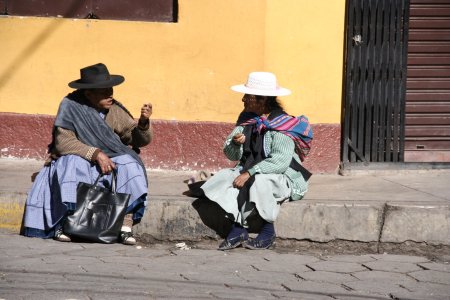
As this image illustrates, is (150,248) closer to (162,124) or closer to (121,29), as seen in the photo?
(162,124)

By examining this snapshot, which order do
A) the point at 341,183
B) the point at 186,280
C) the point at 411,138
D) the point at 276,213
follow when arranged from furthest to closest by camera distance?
the point at 411,138
the point at 341,183
the point at 276,213
the point at 186,280

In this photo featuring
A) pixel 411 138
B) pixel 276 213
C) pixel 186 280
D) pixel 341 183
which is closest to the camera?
pixel 186 280

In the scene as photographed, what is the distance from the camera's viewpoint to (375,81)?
8781 mm

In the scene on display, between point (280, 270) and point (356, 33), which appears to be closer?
point (280, 270)

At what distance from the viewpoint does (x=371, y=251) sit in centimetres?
717

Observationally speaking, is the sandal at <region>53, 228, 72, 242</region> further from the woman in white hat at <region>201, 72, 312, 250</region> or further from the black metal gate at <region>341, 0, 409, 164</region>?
the black metal gate at <region>341, 0, 409, 164</region>

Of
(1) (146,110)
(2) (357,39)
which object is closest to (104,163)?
(1) (146,110)

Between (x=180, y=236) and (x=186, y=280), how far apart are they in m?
1.26

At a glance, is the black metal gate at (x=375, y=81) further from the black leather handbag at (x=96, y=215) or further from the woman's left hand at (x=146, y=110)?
the black leather handbag at (x=96, y=215)

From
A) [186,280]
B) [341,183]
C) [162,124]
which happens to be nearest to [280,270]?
[186,280]

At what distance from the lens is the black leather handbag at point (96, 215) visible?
22.8 feet

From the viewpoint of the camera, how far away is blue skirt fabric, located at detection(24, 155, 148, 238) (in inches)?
278

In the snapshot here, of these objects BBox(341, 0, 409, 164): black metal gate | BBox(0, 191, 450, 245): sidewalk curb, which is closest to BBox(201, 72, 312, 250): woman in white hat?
BBox(0, 191, 450, 245): sidewalk curb

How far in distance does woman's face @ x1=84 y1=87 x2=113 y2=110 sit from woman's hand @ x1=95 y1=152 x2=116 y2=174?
1.34 ft
